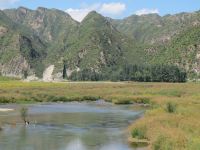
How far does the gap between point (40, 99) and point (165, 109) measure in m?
51.8

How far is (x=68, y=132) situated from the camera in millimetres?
55812

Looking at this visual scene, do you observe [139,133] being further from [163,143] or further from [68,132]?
[68,132]

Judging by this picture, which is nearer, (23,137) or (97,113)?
(23,137)

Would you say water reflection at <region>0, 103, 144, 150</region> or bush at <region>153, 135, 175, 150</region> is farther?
water reflection at <region>0, 103, 144, 150</region>

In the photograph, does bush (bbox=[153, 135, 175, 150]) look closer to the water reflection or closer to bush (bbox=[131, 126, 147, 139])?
the water reflection

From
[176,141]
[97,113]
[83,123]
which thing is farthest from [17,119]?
[176,141]

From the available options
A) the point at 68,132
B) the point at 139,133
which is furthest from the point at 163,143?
the point at 68,132

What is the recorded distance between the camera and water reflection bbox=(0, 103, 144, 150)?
151ft

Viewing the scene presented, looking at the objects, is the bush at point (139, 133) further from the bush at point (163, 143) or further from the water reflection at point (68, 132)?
the bush at point (163, 143)

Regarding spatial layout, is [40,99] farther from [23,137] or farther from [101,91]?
[23,137]

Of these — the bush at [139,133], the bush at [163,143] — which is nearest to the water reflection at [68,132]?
the bush at [139,133]

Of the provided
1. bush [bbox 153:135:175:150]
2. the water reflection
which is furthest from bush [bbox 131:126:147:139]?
bush [bbox 153:135:175:150]

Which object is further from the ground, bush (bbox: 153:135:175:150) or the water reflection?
bush (bbox: 153:135:175:150)

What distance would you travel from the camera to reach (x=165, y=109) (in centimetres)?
6353
